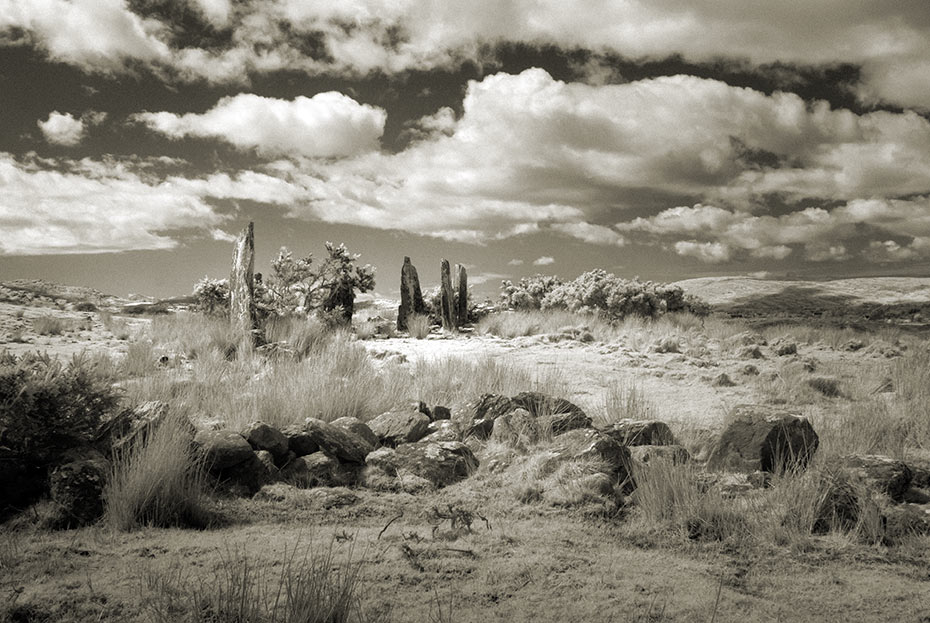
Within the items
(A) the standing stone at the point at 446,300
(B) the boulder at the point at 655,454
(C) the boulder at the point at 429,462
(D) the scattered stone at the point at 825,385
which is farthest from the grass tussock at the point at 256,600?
(A) the standing stone at the point at 446,300

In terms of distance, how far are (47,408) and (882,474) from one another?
20.6ft

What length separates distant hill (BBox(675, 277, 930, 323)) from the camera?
Answer: 40.0 metres

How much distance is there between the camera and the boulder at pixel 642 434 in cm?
605

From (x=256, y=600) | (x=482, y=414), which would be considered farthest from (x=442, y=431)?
(x=256, y=600)

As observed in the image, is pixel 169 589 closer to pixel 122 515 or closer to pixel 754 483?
pixel 122 515

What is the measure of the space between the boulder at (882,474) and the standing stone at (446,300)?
14.8 meters

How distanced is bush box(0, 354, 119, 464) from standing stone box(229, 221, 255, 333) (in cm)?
767

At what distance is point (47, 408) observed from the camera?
4762mm

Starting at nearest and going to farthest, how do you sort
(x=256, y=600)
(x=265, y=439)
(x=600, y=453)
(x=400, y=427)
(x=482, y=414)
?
(x=256, y=600), (x=600, y=453), (x=265, y=439), (x=400, y=427), (x=482, y=414)

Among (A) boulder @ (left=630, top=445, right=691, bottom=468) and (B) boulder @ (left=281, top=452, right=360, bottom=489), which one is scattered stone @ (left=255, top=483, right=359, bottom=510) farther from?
(A) boulder @ (left=630, top=445, right=691, bottom=468)

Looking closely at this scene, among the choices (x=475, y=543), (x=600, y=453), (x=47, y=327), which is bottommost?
(x=475, y=543)

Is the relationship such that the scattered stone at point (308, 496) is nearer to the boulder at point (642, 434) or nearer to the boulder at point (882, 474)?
the boulder at point (642, 434)

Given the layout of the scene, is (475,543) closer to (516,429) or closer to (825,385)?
(516,429)

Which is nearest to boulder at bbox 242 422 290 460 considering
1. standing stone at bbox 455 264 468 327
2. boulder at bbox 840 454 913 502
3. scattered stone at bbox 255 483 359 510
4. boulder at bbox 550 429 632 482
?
scattered stone at bbox 255 483 359 510
